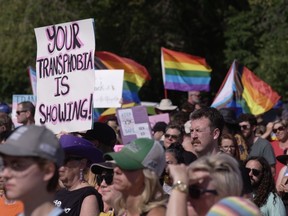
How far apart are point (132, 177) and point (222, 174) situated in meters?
0.83

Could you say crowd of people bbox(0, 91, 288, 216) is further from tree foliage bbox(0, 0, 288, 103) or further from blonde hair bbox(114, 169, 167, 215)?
tree foliage bbox(0, 0, 288, 103)

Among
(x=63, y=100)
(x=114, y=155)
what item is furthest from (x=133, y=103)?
(x=114, y=155)

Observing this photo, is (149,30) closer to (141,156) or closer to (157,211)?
(141,156)

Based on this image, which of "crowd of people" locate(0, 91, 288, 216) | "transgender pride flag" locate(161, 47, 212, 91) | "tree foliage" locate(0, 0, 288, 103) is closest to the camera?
"crowd of people" locate(0, 91, 288, 216)

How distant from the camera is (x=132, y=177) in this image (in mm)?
5773

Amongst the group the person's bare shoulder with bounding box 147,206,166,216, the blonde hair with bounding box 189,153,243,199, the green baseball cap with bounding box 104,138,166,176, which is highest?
the blonde hair with bounding box 189,153,243,199

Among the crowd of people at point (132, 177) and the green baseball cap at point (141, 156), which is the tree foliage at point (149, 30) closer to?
the crowd of people at point (132, 177)

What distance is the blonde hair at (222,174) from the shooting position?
198 inches

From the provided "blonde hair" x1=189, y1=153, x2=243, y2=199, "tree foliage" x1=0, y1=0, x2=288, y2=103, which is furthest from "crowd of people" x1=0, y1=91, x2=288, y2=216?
"tree foliage" x1=0, y1=0, x2=288, y2=103

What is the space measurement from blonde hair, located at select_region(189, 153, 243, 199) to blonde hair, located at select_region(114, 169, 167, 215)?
2.22ft

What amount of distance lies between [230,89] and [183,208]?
41.0ft

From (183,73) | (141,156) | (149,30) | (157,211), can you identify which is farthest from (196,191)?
(149,30)

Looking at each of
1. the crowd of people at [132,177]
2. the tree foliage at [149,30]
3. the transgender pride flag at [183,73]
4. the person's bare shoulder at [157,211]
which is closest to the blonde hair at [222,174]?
the crowd of people at [132,177]

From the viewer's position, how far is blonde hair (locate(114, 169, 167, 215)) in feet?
18.8
